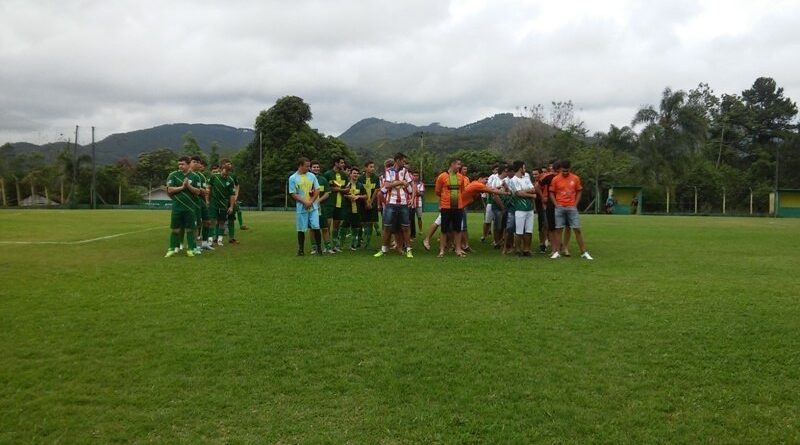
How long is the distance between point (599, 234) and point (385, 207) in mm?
8994

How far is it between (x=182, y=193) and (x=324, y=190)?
9.38 feet

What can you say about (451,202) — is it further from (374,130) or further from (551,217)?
(374,130)

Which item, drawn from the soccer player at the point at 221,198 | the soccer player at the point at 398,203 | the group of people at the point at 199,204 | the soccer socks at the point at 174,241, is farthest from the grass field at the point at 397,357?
the soccer player at the point at 221,198

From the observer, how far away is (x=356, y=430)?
3.72m

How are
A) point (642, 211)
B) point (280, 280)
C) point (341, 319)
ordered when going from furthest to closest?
point (642, 211) → point (280, 280) → point (341, 319)

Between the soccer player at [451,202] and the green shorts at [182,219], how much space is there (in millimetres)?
4983

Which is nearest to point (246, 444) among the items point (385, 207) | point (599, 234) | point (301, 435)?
point (301, 435)

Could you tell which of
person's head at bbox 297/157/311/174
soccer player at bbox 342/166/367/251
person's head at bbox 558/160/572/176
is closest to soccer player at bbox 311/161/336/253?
person's head at bbox 297/157/311/174

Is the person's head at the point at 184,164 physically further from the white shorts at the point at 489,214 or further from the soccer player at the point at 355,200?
the white shorts at the point at 489,214

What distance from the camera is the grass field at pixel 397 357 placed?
3777 mm

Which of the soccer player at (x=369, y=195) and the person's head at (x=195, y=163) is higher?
the person's head at (x=195, y=163)

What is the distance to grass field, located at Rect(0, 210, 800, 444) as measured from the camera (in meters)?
3.78

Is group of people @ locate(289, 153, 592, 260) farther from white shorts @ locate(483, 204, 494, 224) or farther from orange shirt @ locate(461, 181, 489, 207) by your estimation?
white shorts @ locate(483, 204, 494, 224)

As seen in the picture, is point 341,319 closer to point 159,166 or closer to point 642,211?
point 642,211
